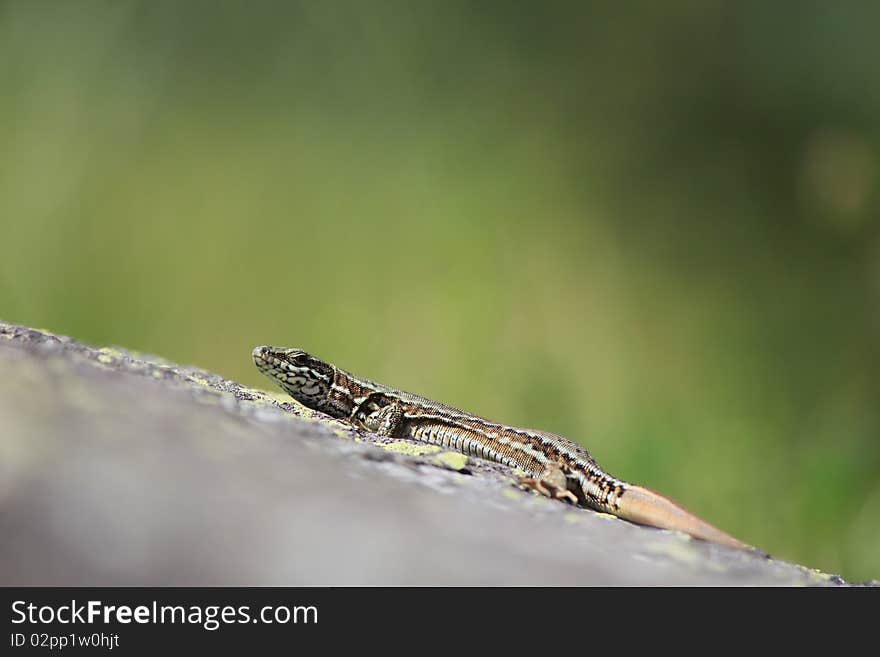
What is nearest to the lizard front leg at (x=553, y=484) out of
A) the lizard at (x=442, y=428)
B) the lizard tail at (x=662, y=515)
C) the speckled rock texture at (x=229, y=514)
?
the lizard at (x=442, y=428)

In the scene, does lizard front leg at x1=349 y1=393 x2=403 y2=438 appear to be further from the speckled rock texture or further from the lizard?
the speckled rock texture

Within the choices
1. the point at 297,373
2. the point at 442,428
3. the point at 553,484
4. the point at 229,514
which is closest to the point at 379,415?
the point at 442,428

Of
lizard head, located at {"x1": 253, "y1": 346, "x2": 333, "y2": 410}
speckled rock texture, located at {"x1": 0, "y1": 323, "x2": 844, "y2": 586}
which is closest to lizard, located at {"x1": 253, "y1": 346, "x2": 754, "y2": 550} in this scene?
lizard head, located at {"x1": 253, "y1": 346, "x2": 333, "y2": 410}

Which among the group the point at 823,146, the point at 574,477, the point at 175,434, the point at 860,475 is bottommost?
the point at 175,434

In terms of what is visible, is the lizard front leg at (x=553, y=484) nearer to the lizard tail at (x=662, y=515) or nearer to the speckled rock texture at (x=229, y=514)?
the lizard tail at (x=662, y=515)

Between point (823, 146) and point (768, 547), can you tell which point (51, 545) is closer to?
point (768, 547)
